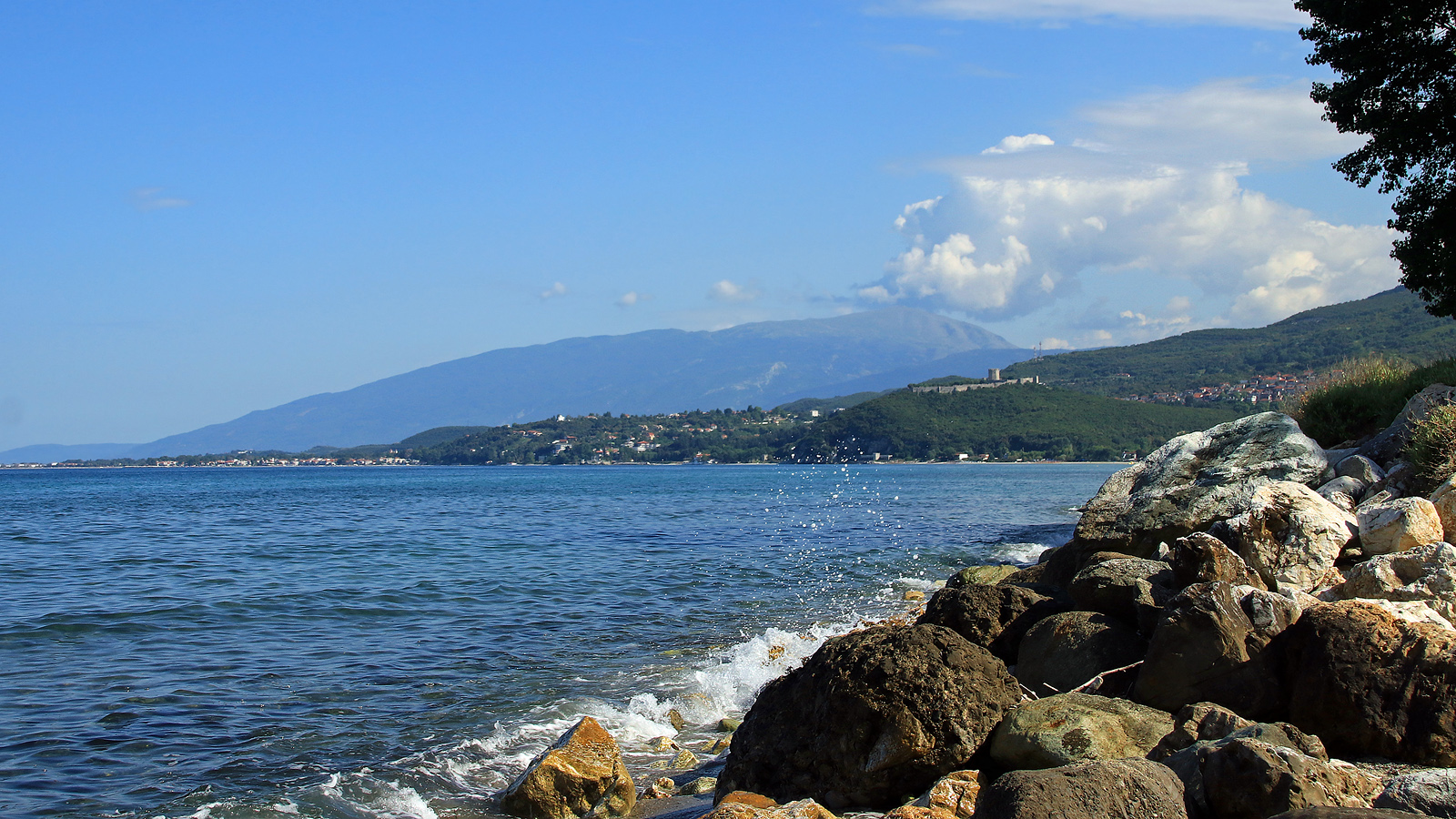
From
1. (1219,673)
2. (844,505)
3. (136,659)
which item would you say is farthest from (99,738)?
(844,505)

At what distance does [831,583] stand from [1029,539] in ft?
34.2

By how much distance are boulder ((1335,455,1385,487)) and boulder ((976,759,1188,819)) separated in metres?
9.79

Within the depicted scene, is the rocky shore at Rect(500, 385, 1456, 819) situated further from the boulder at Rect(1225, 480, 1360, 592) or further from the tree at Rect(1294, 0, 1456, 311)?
the tree at Rect(1294, 0, 1456, 311)

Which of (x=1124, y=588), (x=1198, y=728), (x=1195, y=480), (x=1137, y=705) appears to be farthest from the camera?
(x=1195, y=480)

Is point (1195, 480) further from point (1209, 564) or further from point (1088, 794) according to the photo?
point (1088, 794)

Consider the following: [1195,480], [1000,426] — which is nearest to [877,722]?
[1195,480]

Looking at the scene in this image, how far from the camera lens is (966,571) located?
17.4m

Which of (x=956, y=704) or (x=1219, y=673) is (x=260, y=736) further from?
(x=1219, y=673)

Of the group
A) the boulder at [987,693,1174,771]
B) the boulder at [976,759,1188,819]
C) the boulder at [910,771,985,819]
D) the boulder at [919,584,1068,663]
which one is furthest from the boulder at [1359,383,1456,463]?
the boulder at [976,759,1188,819]

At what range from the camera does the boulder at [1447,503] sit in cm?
970

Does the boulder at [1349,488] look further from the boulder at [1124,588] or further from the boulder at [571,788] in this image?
the boulder at [571,788]

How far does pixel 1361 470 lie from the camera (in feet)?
42.5

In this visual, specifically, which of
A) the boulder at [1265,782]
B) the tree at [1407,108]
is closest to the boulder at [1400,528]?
the boulder at [1265,782]

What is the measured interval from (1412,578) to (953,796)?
4954mm
